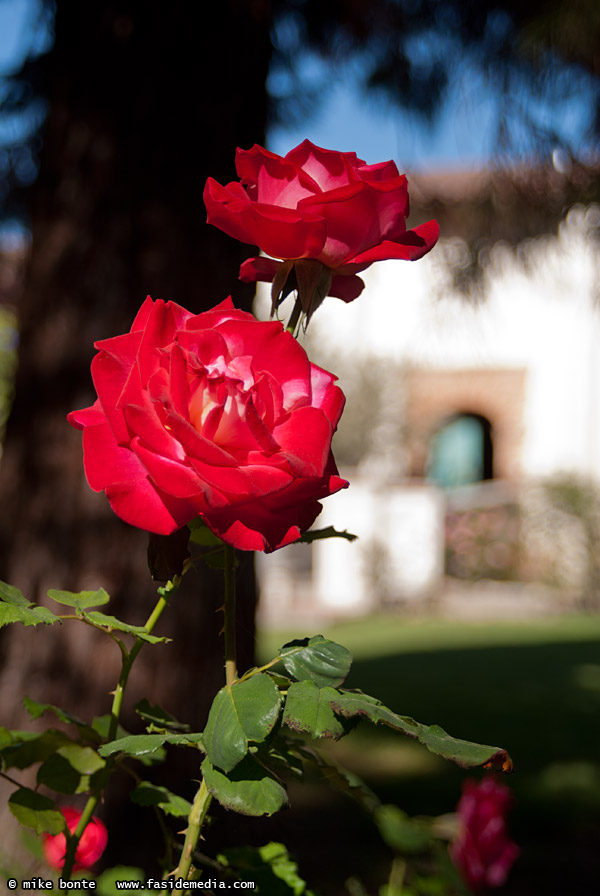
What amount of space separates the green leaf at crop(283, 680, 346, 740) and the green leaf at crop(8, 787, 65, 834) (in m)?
0.27

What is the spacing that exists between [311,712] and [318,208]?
30 cm

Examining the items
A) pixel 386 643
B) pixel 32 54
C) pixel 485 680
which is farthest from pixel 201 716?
pixel 386 643

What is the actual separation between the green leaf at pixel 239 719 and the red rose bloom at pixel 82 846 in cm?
35

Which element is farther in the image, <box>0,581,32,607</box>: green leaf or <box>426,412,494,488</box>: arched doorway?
<box>426,412,494,488</box>: arched doorway

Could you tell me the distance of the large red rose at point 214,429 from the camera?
0.44 meters

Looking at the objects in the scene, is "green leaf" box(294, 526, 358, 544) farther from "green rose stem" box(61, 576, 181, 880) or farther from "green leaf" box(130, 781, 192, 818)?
"green leaf" box(130, 781, 192, 818)

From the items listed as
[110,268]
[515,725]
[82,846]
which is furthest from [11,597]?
[515,725]

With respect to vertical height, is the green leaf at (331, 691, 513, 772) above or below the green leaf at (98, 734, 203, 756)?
above

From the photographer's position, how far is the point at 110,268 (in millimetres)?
1893

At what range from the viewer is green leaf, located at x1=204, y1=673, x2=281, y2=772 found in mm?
461

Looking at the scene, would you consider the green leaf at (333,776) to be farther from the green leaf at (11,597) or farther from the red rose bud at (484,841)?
the red rose bud at (484,841)

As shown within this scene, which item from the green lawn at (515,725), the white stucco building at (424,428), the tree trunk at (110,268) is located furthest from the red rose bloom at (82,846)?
the white stucco building at (424,428)

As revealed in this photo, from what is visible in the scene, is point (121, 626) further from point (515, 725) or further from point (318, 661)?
point (515, 725)

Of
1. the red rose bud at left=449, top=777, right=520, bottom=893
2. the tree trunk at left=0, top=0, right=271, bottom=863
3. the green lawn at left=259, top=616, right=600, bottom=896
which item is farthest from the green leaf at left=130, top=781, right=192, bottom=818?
the green lawn at left=259, top=616, right=600, bottom=896
